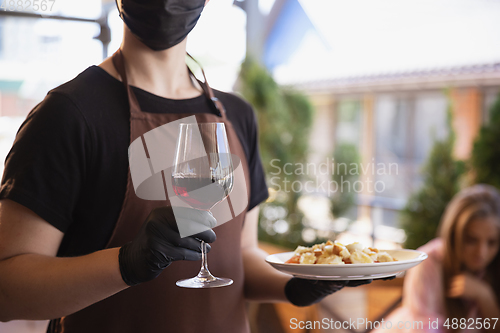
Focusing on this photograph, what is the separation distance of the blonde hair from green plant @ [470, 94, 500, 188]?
36.5 inches

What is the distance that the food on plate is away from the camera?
0.97m

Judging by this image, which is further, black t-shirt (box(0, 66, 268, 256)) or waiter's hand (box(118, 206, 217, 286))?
black t-shirt (box(0, 66, 268, 256))

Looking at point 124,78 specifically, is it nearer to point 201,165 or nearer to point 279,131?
point 201,165

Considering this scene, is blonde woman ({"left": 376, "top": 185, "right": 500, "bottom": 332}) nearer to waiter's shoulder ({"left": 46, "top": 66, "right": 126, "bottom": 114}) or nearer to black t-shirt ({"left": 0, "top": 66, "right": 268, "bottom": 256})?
black t-shirt ({"left": 0, "top": 66, "right": 268, "bottom": 256})

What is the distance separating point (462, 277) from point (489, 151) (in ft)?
4.68

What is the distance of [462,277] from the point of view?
2518 mm

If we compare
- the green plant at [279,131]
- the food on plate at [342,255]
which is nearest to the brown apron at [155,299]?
the food on plate at [342,255]

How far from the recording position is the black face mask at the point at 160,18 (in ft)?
3.34

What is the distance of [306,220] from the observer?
473cm

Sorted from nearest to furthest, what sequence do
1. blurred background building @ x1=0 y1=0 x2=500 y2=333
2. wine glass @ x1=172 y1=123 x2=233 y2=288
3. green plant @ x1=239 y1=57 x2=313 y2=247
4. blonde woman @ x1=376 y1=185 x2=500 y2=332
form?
wine glass @ x1=172 y1=123 x2=233 y2=288, blonde woman @ x1=376 y1=185 x2=500 y2=332, blurred background building @ x1=0 y1=0 x2=500 y2=333, green plant @ x1=239 y1=57 x2=313 y2=247

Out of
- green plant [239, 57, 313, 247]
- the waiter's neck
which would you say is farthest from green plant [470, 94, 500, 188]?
the waiter's neck

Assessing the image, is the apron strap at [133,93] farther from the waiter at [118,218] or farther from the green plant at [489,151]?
the green plant at [489,151]

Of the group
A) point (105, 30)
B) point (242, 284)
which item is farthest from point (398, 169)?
point (242, 284)

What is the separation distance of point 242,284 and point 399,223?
3.14 meters
